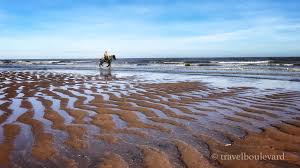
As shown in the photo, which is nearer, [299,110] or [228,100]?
[299,110]

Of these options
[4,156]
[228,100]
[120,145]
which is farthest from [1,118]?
[228,100]

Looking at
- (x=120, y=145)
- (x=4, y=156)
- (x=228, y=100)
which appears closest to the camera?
(x=4, y=156)

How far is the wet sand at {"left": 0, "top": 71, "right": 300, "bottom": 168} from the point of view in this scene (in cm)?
330

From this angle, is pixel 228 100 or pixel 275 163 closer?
pixel 275 163

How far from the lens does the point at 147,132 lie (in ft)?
14.4

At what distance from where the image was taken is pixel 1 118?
5379 millimetres

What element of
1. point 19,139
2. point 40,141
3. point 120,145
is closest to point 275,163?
point 120,145

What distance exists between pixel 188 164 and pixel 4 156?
75.8 inches

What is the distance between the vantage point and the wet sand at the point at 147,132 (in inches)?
130

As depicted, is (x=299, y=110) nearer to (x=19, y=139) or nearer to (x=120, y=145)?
(x=120, y=145)

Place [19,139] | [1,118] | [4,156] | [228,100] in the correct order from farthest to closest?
[228,100]
[1,118]
[19,139]
[4,156]

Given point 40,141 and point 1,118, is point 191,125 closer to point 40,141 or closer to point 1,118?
point 40,141

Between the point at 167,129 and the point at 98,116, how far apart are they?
1483 mm

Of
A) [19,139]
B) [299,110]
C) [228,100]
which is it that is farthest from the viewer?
[228,100]
